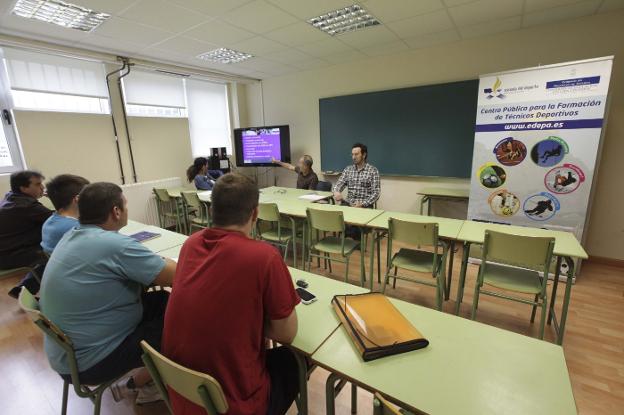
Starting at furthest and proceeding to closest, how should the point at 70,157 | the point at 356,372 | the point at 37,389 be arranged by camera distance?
the point at 70,157 → the point at 37,389 → the point at 356,372

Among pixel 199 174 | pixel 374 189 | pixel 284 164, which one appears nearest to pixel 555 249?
pixel 374 189

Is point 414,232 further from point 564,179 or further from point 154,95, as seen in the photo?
point 154,95

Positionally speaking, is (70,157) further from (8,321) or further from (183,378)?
(183,378)

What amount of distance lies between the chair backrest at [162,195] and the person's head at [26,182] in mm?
2057

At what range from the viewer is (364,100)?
4988 mm

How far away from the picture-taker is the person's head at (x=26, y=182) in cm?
258

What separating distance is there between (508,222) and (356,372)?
3.30 metres

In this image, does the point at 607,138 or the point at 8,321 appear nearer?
the point at 8,321

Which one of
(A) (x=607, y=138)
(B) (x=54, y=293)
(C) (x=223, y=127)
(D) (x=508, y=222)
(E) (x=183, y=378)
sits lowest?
(D) (x=508, y=222)

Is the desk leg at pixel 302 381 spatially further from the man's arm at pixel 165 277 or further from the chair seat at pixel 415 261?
the chair seat at pixel 415 261

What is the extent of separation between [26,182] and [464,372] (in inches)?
138

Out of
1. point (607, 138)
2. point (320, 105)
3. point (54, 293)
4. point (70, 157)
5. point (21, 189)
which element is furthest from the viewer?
point (320, 105)

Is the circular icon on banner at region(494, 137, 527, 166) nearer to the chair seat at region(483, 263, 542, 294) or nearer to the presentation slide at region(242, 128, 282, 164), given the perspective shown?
the chair seat at region(483, 263, 542, 294)

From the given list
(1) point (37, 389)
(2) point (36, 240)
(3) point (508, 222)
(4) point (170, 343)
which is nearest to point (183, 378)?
(4) point (170, 343)
